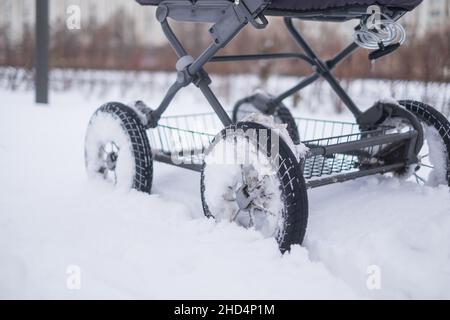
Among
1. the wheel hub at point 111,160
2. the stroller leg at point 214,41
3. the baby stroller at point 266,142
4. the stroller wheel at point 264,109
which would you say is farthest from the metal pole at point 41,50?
the stroller leg at point 214,41

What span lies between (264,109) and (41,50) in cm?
311

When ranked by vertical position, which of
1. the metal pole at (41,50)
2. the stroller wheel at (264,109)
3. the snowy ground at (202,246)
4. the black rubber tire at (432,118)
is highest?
the metal pole at (41,50)

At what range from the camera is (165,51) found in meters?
8.18

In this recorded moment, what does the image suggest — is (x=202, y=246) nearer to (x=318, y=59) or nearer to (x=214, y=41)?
(x=214, y=41)

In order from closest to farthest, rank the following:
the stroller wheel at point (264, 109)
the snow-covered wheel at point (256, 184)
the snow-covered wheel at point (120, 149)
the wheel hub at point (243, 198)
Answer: the snow-covered wheel at point (256, 184)
the wheel hub at point (243, 198)
the snow-covered wheel at point (120, 149)
the stroller wheel at point (264, 109)

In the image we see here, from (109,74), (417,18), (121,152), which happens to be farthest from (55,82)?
(121,152)

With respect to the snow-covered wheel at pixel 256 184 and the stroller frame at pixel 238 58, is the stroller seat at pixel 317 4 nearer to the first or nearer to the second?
the stroller frame at pixel 238 58

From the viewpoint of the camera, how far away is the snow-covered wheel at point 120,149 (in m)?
2.32

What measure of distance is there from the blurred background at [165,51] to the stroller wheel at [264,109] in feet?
7.10

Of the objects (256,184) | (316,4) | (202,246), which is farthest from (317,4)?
(202,246)

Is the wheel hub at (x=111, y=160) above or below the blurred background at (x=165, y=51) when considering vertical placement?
below

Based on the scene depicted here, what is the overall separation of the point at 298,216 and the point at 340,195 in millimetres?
654

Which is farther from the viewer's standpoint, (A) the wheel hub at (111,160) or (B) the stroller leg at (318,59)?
(B) the stroller leg at (318,59)

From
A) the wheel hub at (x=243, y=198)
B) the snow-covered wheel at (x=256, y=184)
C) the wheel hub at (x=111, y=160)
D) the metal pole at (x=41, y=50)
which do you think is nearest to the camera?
the snow-covered wheel at (x=256, y=184)
